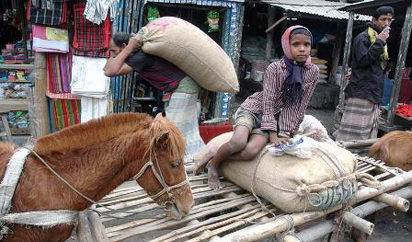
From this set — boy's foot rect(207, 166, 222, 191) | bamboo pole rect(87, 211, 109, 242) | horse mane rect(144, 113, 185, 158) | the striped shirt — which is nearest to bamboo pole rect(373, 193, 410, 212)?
the striped shirt

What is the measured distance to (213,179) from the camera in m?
3.15

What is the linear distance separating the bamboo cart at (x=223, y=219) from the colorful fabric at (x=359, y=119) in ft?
6.66

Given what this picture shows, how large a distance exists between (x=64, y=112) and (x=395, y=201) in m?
5.28

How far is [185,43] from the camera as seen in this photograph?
11.6 feet

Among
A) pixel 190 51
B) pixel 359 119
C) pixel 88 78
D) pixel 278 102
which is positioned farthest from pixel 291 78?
pixel 88 78

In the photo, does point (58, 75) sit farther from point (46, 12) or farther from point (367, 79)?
point (367, 79)

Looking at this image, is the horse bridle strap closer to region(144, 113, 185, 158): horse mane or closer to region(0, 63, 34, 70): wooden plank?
region(144, 113, 185, 158): horse mane

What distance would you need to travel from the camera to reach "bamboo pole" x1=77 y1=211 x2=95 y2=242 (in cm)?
204

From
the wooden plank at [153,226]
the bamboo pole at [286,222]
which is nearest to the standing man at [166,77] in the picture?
the wooden plank at [153,226]

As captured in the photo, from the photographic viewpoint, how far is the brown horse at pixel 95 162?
195cm

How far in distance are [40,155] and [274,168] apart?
5.61ft

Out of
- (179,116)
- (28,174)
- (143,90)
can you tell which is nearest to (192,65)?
(179,116)

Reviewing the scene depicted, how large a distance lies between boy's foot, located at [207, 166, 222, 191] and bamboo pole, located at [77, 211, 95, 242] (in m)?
1.21

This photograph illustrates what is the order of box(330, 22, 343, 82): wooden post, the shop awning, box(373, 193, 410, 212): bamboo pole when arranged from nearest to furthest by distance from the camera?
box(373, 193, 410, 212): bamboo pole, the shop awning, box(330, 22, 343, 82): wooden post
